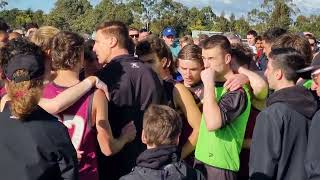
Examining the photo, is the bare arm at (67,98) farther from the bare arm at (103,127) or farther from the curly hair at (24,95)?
the curly hair at (24,95)

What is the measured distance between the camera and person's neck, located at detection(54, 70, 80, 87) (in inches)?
139

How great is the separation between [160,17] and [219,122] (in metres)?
72.4

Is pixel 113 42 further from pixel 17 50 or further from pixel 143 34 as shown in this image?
pixel 143 34

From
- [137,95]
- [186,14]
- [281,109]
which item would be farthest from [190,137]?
[186,14]

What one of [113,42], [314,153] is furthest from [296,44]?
[113,42]

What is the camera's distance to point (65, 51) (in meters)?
3.49

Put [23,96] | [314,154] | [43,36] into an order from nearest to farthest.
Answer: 1. [23,96]
2. [314,154]
3. [43,36]

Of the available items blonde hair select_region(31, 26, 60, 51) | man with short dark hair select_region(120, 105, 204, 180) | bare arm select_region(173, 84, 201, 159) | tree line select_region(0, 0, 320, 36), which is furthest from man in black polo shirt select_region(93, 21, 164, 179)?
tree line select_region(0, 0, 320, 36)

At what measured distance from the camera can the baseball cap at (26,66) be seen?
A: 9.06ft

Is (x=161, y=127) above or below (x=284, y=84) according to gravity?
below

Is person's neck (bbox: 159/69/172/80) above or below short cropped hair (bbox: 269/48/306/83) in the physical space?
below

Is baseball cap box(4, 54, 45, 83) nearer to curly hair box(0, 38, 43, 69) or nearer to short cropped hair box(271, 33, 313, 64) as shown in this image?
curly hair box(0, 38, 43, 69)

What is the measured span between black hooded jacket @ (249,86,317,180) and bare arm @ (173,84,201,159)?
0.68 meters

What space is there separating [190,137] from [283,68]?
3.37 ft
